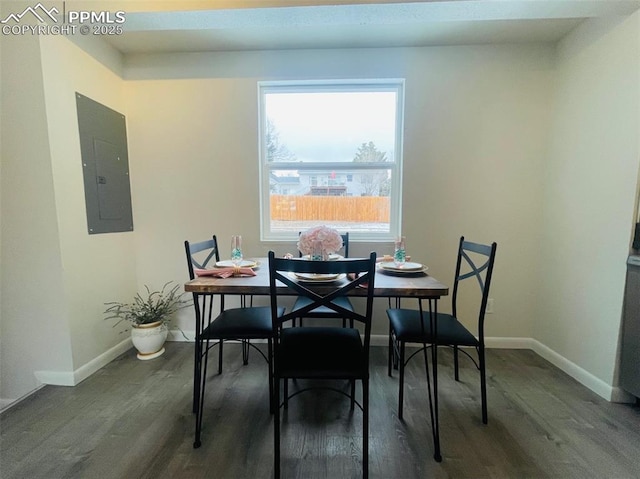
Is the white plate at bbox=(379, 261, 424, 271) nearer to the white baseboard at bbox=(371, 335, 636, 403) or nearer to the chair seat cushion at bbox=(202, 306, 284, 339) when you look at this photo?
the chair seat cushion at bbox=(202, 306, 284, 339)

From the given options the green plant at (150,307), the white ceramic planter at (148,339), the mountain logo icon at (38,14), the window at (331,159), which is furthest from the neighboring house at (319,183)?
the mountain logo icon at (38,14)

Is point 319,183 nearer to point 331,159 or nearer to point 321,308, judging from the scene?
point 331,159

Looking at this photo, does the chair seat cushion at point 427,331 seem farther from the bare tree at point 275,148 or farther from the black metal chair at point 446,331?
the bare tree at point 275,148

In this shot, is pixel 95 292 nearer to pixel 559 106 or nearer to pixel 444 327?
pixel 444 327

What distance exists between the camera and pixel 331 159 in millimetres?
2354

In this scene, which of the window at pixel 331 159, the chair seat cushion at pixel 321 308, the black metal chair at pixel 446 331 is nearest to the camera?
the black metal chair at pixel 446 331

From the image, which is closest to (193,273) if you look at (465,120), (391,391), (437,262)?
(391,391)

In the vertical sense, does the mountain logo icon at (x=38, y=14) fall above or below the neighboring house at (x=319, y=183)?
above

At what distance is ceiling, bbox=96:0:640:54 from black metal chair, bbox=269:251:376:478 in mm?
1489

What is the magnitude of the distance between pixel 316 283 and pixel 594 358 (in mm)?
1978

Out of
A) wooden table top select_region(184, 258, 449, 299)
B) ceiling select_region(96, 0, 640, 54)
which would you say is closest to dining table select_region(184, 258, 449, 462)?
wooden table top select_region(184, 258, 449, 299)

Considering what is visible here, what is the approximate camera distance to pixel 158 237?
238 centimetres

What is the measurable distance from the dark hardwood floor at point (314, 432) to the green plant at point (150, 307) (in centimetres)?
42

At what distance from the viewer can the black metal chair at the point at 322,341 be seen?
3.49 feet
